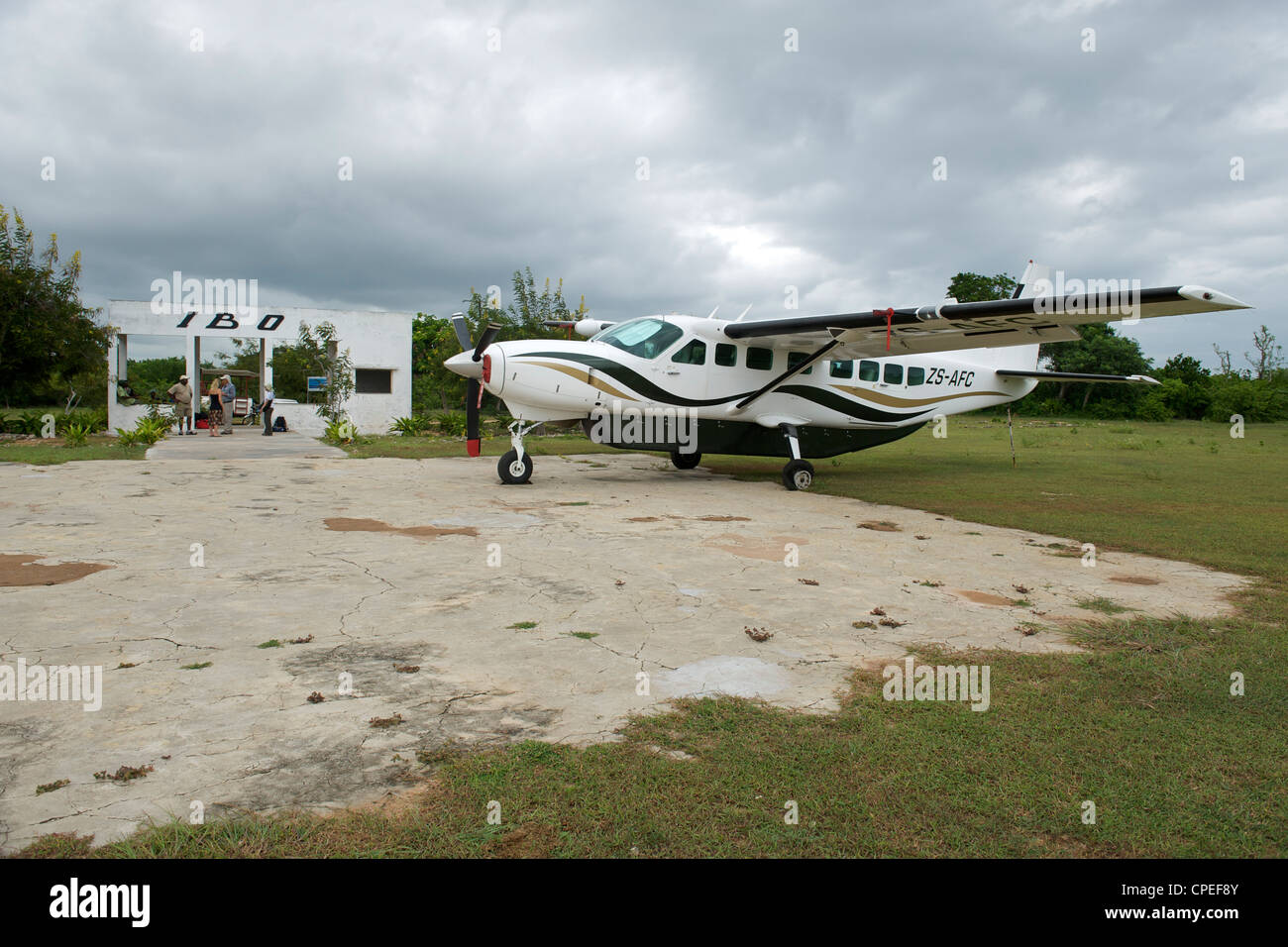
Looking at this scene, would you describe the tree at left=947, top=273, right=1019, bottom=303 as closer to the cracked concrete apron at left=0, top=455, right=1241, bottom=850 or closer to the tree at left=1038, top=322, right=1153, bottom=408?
the tree at left=1038, top=322, right=1153, bottom=408

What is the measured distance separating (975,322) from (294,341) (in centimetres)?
2407

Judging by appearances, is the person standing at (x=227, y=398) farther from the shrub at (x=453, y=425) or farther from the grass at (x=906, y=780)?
the grass at (x=906, y=780)

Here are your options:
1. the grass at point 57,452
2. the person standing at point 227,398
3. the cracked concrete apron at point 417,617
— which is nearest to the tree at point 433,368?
the person standing at point 227,398

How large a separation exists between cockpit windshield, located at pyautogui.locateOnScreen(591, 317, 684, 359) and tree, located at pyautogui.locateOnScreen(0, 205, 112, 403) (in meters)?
17.2

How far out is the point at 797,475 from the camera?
1229 cm

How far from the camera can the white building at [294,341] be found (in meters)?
25.3

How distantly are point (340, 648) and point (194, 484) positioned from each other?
26.9 feet

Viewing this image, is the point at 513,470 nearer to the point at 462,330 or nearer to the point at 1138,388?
the point at 462,330

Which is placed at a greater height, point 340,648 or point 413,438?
point 413,438

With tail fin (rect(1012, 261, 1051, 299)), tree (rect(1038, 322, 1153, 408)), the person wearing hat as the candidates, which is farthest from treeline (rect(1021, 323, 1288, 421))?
the person wearing hat

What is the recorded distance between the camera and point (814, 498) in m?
11.3

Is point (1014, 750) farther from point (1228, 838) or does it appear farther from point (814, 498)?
point (814, 498)
